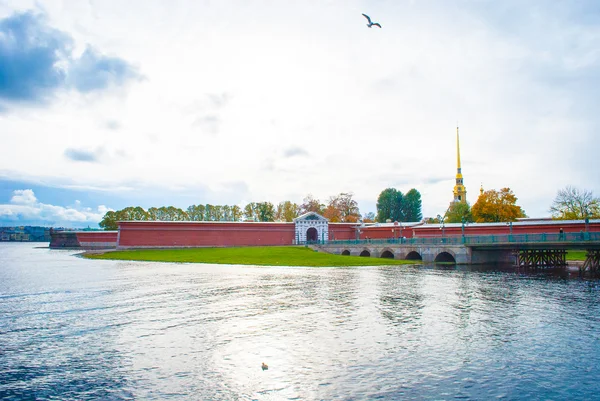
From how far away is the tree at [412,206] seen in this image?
119 metres

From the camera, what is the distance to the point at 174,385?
10.1m

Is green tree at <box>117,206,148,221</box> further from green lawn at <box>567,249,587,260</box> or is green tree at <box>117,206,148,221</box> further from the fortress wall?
green lawn at <box>567,249,587,260</box>

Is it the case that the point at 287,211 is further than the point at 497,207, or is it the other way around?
the point at 287,211

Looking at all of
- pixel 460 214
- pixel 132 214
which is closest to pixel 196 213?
pixel 132 214

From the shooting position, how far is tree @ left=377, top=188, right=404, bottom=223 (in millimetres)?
118125

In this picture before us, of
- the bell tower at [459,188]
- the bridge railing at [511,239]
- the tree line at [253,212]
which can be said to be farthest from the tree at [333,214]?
the bridge railing at [511,239]

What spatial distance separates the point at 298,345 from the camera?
13312 millimetres

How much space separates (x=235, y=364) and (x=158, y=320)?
6166 millimetres

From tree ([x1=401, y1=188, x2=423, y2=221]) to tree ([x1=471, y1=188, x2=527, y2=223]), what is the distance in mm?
42095

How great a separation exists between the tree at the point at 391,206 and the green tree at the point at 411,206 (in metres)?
1.02

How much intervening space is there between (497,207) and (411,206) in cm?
4595

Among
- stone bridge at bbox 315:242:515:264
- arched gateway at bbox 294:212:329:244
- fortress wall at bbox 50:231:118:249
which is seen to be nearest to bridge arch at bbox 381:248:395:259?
stone bridge at bbox 315:242:515:264

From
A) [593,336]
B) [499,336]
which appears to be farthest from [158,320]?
[593,336]

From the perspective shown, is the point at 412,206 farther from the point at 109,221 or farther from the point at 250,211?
the point at 109,221
